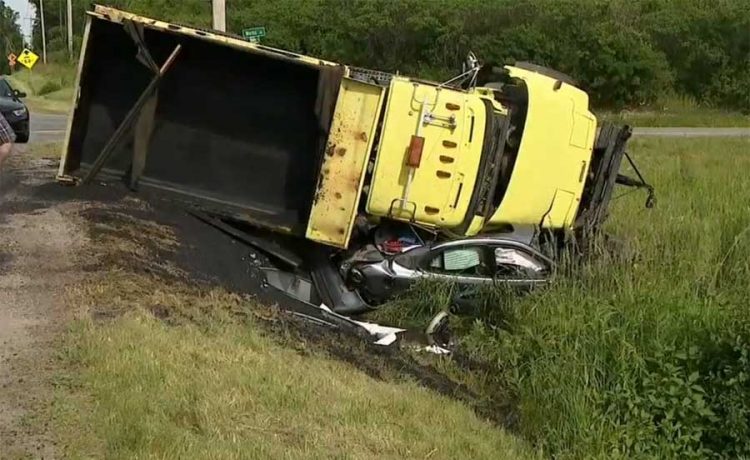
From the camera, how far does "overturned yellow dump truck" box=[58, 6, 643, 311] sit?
30.5ft

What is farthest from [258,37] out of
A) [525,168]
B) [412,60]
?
[412,60]

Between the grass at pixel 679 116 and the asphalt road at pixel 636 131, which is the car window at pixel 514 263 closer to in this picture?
the asphalt road at pixel 636 131

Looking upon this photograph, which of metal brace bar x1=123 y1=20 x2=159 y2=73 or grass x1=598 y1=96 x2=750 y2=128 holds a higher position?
grass x1=598 y1=96 x2=750 y2=128

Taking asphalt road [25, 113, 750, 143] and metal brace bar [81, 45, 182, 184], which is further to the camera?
asphalt road [25, 113, 750, 143]

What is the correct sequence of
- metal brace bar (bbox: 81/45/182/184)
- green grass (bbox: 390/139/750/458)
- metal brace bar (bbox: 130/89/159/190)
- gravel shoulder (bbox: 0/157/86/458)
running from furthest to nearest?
metal brace bar (bbox: 130/89/159/190) → metal brace bar (bbox: 81/45/182/184) → green grass (bbox: 390/139/750/458) → gravel shoulder (bbox: 0/157/86/458)

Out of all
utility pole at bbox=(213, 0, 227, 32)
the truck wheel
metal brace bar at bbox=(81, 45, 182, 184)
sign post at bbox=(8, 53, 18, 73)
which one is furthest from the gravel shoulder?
sign post at bbox=(8, 53, 18, 73)

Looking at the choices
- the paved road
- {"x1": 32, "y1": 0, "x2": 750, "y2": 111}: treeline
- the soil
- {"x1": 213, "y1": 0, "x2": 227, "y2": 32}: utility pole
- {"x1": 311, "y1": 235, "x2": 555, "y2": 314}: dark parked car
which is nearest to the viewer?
the soil

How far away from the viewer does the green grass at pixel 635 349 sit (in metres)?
6.09

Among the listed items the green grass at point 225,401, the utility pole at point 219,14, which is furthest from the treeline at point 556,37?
the green grass at point 225,401

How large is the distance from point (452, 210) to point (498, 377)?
2.38 metres

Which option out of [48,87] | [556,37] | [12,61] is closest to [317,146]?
[556,37]

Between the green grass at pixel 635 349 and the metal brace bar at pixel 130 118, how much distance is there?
10.4ft

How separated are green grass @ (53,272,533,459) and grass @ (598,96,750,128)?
28.2 meters

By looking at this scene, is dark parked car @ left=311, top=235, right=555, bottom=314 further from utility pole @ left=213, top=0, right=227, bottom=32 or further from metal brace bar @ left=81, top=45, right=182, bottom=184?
utility pole @ left=213, top=0, right=227, bottom=32
